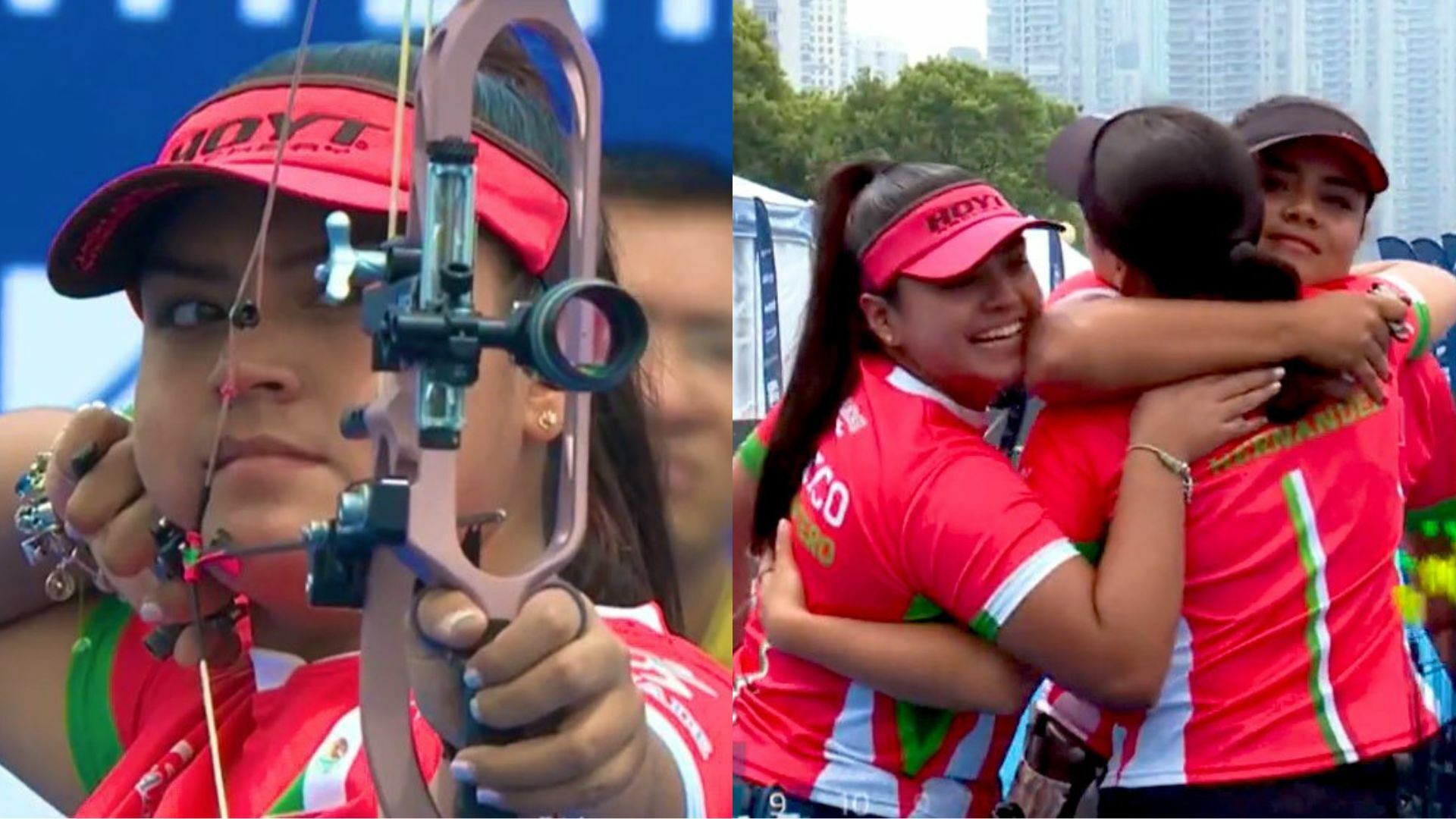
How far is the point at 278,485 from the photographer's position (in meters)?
1.72

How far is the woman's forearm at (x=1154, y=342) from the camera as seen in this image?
5.85ft

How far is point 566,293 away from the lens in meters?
1.48

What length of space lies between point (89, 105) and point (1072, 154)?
0.90 meters

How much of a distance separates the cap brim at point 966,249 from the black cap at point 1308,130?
0.24m

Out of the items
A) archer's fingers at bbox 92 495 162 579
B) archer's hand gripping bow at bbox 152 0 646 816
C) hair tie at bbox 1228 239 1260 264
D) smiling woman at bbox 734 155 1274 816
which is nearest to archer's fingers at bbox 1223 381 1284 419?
smiling woman at bbox 734 155 1274 816

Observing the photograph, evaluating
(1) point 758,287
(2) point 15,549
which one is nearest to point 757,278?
(1) point 758,287

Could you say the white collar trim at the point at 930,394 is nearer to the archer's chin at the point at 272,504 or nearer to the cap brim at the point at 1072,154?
the cap brim at the point at 1072,154

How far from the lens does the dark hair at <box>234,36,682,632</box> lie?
171cm

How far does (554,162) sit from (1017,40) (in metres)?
0.54

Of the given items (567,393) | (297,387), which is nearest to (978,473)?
(567,393)

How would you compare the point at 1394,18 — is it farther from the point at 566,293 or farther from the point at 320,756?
the point at 320,756

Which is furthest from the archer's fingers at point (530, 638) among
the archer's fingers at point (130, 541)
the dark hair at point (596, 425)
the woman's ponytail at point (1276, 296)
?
the woman's ponytail at point (1276, 296)

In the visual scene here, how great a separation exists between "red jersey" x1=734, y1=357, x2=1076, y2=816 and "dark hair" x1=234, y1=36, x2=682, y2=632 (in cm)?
14

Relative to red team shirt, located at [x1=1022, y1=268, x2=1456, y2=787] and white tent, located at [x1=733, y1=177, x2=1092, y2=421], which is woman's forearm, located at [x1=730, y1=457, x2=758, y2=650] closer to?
white tent, located at [x1=733, y1=177, x2=1092, y2=421]
